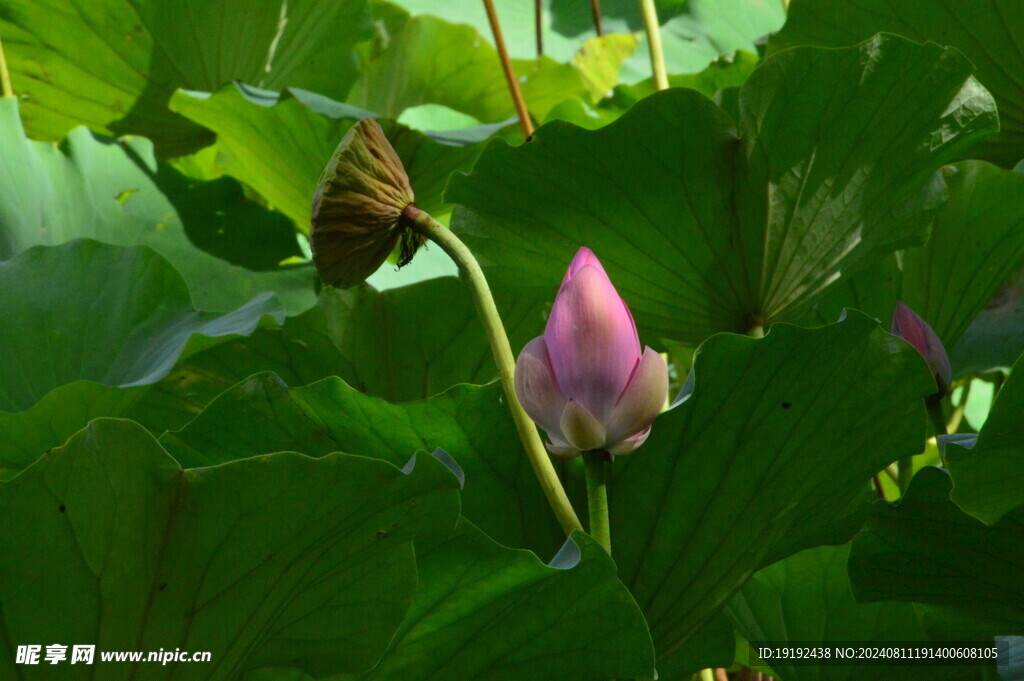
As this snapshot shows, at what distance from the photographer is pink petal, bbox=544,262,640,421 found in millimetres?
431

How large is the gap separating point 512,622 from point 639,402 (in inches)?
4.6

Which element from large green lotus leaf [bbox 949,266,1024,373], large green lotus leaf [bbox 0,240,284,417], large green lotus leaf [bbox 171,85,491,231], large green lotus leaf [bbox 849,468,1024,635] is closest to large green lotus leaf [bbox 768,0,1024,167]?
large green lotus leaf [bbox 949,266,1024,373]

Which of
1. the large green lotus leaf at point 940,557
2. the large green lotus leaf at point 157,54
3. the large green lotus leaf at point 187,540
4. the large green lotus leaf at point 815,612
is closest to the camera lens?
the large green lotus leaf at point 187,540

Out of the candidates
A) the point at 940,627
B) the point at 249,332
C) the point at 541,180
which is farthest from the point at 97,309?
the point at 940,627

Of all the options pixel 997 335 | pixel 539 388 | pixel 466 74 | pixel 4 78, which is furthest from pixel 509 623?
pixel 466 74

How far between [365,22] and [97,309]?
501 mm

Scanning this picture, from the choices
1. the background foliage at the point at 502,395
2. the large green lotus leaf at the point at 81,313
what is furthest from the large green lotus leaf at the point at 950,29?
the large green lotus leaf at the point at 81,313

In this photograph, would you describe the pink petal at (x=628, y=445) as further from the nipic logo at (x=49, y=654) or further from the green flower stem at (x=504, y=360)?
the nipic logo at (x=49, y=654)

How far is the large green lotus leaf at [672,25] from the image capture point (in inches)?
47.1

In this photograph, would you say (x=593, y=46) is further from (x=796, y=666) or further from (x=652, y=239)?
(x=796, y=666)

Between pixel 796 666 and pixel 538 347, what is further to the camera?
pixel 796 666

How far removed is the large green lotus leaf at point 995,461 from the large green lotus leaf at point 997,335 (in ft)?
1.11

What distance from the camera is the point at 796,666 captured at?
62cm

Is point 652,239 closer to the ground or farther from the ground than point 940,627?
farther from the ground
